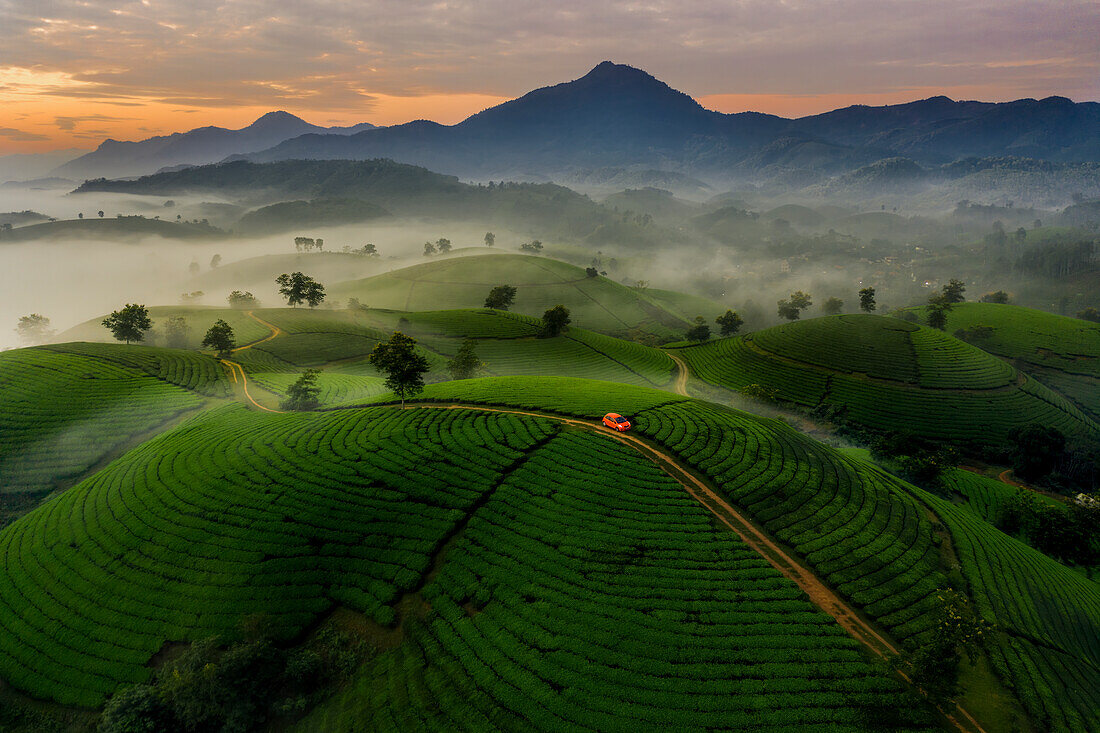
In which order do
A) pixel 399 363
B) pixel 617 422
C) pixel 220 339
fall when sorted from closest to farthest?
1. pixel 617 422
2. pixel 399 363
3. pixel 220 339

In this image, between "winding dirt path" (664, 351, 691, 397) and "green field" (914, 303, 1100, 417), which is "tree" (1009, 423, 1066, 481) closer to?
"green field" (914, 303, 1100, 417)

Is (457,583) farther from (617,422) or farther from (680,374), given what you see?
(680,374)

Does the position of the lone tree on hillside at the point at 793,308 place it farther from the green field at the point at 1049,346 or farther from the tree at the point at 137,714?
the tree at the point at 137,714

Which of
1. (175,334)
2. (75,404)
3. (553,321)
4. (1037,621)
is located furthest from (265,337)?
(1037,621)

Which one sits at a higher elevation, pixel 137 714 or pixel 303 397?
pixel 303 397

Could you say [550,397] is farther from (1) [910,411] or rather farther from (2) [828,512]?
(1) [910,411]

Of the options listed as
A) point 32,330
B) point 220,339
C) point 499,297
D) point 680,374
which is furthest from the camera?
point 499,297

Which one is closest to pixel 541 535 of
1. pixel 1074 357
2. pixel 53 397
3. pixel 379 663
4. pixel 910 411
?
pixel 379 663
